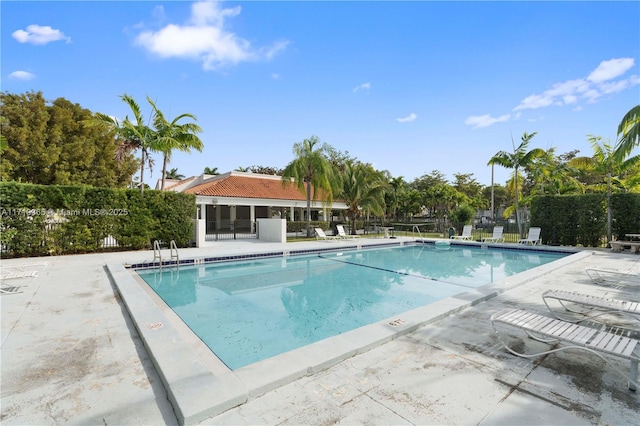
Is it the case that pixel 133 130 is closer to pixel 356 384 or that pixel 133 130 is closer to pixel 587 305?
pixel 356 384

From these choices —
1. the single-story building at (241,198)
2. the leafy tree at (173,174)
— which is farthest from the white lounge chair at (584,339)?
the leafy tree at (173,174)

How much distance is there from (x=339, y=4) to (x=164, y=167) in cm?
1218

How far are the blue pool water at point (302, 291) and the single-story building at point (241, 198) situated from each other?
33.3ft

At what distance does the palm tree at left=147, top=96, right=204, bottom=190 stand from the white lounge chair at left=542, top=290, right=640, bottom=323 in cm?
1683

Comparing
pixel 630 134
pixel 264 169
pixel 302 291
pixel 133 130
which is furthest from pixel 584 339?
pixel 264 169

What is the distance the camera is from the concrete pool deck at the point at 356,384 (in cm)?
263

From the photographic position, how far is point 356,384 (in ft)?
10.2

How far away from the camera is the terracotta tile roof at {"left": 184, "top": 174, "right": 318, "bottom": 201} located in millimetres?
24438

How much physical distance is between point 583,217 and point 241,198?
2179 cm

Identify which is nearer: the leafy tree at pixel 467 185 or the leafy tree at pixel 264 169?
the leafy tree at pixel 467 185

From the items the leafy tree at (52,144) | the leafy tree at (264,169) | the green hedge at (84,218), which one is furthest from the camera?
the leafy tree at (264,169)

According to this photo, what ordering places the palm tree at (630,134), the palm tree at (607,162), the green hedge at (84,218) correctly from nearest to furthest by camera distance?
1. the palm tree at (630,134)
2. the green hedge at (84,218)
3. the palm tree at (607,162)

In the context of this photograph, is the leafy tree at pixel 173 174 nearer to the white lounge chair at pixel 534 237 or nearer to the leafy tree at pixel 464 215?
the leafy tree at pixel 464 215

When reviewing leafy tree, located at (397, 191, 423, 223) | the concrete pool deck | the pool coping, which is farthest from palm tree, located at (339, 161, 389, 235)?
the concrete pool deck
